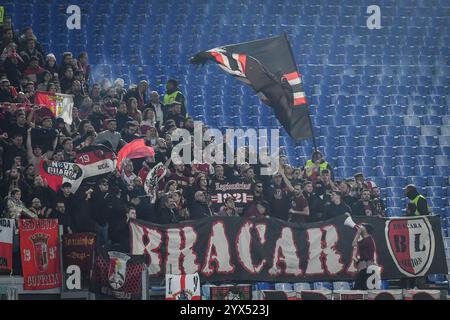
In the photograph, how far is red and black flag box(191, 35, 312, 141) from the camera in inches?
517

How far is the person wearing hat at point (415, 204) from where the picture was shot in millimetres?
12016

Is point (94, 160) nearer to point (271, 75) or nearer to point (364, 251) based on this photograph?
point (271, 75)

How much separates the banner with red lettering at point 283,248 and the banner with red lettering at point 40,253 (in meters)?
0.99

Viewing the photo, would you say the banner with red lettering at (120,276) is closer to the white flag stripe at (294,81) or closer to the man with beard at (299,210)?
the man with beard at (299,210)

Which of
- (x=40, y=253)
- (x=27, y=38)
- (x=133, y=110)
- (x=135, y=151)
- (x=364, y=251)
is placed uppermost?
(x=27, y=38)

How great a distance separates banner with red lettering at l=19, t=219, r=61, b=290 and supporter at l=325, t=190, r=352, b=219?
359 centimetres

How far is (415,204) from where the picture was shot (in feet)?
39.6

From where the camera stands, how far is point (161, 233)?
431 inches

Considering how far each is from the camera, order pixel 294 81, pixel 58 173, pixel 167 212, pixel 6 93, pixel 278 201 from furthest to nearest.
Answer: pixel 294 81
pixel 278 201
pixel 6 93
pixel 58 173
pixel 167 212

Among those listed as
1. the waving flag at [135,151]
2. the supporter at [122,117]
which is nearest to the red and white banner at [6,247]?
the waving flag at [135,151]

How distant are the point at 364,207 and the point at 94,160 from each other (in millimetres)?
3601

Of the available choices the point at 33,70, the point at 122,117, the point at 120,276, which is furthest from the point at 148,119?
the point at 120,276

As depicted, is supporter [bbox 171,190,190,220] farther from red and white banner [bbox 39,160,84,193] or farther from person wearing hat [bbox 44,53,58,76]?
person wearing hat [bbox 44,53,58,76]
